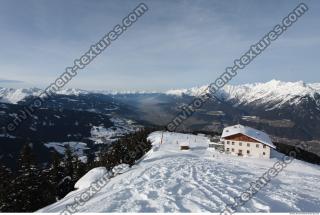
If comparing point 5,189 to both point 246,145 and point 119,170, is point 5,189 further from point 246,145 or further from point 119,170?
point 246,145

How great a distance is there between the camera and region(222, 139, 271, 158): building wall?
69750 millimetres

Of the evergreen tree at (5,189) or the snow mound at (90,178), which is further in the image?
the snow mound at (90,178)

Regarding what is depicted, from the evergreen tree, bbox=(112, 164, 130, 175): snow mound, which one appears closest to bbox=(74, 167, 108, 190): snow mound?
bbox=(112, 164, 130, 175): snow mound

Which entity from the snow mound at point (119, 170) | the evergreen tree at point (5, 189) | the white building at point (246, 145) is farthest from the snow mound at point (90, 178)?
the white building at point (246, 145)

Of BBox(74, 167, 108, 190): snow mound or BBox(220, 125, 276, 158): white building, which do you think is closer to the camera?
BBox(74, 167, 108, 190): snow mound

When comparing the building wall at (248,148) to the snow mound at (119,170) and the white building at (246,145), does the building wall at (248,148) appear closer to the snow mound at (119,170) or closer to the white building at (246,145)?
the white building at (246,145)

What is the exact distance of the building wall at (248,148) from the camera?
6975 cm

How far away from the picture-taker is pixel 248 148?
7069 centimetres

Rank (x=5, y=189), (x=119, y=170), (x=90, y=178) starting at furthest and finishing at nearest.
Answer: (x=119, y=170) < (x=90, y=178) < (x=5, y=189)

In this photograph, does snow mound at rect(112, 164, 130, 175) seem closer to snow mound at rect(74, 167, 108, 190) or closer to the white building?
snow mound at rect(74, 167, 108, 190)

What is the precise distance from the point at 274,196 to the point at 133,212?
13.4 m

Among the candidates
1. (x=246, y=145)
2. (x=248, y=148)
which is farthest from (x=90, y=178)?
(x=248, y=148)

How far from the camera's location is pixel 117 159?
62625mm

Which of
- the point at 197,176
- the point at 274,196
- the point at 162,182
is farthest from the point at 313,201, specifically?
the point at 162,182
